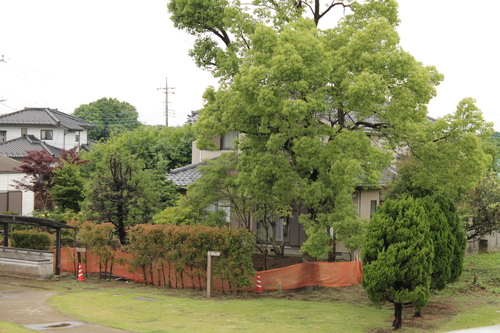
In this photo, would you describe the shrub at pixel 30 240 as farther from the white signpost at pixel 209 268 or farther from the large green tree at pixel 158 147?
the large green tree at pixel 158 147

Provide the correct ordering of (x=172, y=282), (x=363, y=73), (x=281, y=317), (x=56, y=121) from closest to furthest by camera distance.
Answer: (x=281, y=317), (x=363, y=73), (x=172, y=282), (x=56, y=121)

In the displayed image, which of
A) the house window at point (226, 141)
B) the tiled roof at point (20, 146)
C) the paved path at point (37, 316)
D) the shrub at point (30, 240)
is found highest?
the tiled roof at point (20, 146)

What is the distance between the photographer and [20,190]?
1526 inches

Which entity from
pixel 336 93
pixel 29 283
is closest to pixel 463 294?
pixel 336 93

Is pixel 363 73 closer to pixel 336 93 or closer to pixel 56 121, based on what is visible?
pixel 336 93

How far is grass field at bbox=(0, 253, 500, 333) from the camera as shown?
49.7ft

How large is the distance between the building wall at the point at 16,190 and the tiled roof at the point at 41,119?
27494 mm

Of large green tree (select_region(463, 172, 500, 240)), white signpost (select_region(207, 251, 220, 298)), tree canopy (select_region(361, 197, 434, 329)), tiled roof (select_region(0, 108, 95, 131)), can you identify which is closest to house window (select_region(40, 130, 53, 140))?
tiled roof (select_region(0, 108, 95, 131))

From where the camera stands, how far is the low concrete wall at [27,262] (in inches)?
918

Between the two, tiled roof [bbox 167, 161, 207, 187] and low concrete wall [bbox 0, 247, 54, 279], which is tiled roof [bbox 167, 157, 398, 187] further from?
low concrete wall [bbox 0, 247, 54, 279]

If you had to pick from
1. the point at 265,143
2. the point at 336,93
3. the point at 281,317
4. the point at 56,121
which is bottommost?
the point at 281,317

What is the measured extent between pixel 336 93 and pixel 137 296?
32.5 feet

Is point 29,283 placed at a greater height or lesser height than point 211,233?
lesser

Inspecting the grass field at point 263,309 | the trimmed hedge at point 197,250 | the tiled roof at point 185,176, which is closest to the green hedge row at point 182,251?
the trimmed hedge at point 197,250
